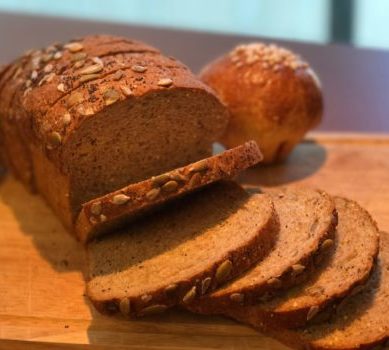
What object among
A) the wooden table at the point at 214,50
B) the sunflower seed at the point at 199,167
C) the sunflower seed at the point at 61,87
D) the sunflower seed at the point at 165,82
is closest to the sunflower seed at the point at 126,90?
the sunflower seed at the point at 165,82

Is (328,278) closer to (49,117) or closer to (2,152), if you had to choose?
(49,117)

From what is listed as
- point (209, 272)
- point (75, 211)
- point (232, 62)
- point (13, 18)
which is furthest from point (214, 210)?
point (13, 18)

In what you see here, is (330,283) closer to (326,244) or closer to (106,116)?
(326,244)

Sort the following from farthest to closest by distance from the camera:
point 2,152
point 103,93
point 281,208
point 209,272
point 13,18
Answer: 1. point 13,18
2. point 2,152
3. point 281,208
4. point 103,93
5. point 209,272

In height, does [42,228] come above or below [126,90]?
below

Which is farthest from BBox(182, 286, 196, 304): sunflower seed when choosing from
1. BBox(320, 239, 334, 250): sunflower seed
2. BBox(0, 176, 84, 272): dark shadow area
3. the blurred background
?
the blurred background

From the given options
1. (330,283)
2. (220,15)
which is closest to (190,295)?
(330,283)
